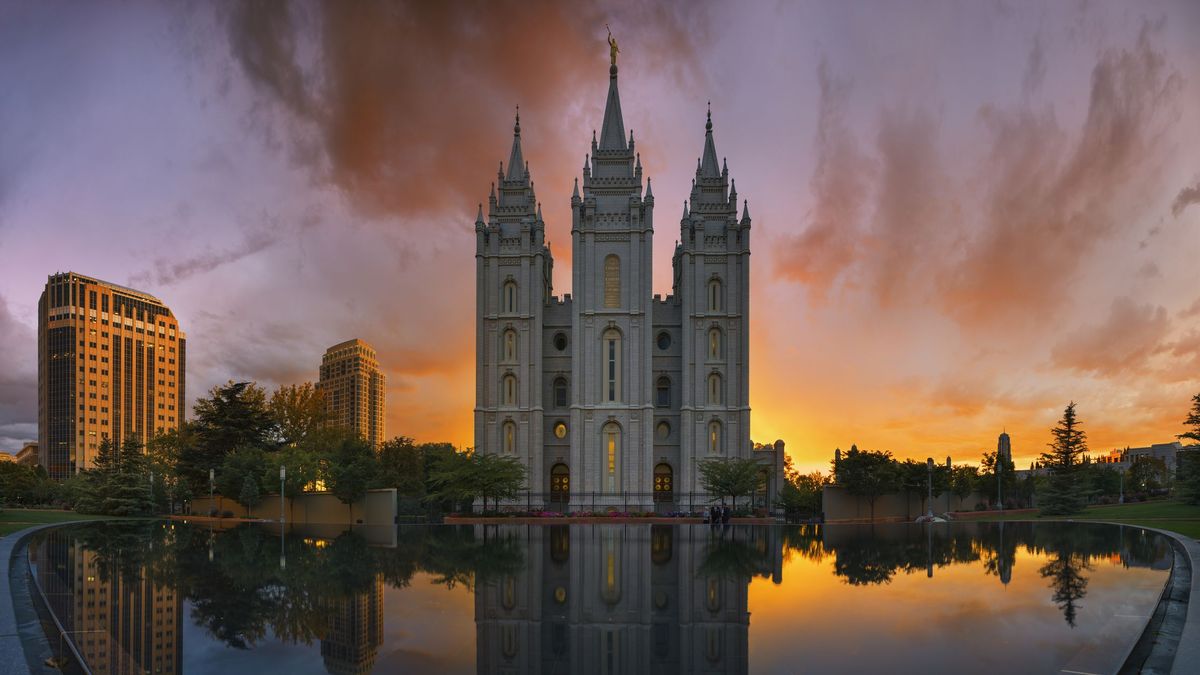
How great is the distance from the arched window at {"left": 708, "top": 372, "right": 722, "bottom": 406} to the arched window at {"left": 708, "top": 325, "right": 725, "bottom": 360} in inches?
54.4

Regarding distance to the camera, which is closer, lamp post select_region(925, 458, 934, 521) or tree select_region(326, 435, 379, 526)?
tree select_region(326, 435, 379, 526)

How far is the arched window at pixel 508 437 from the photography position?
191 ft

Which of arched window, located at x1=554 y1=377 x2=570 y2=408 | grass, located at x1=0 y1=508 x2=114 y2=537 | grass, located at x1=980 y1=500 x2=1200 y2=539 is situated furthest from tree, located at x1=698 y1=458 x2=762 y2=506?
grass, located at x1=0 y1=508 x2=114 y2=537

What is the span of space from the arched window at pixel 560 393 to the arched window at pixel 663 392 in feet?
22.8

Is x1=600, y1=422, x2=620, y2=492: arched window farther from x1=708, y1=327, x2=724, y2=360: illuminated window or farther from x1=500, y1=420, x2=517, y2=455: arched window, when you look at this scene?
x1=708, y1=327, x2=724, y2=360: illuminated window

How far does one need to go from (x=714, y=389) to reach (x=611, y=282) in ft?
37.3

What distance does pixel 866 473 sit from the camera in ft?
137

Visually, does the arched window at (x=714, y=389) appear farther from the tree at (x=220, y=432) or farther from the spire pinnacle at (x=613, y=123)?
the tree at (x=220, y=432)

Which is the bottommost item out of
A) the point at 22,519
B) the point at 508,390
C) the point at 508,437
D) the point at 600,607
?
the point at 22,519

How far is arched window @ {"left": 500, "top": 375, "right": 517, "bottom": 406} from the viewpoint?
5891 centimetres

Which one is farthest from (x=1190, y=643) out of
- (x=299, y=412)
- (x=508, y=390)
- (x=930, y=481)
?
(x=299, y=412)

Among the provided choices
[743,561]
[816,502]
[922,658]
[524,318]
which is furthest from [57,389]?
[922,658]

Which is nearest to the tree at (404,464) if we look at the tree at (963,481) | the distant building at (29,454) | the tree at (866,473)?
the tree at (866,473)

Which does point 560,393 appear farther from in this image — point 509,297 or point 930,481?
point 930,481
